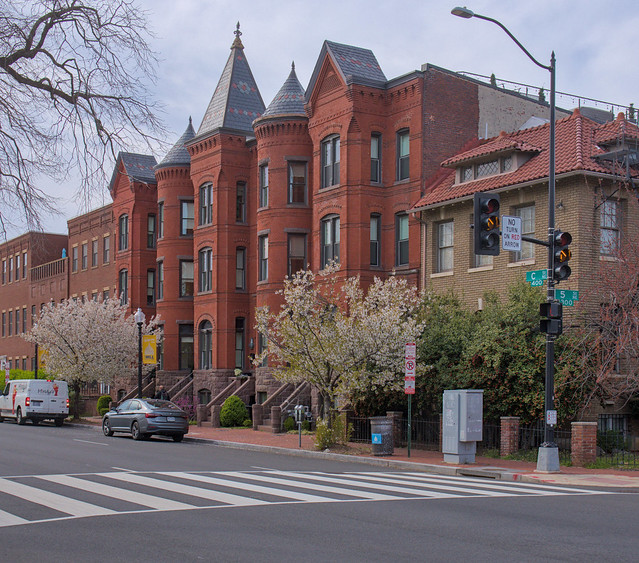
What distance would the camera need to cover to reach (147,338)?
119ft

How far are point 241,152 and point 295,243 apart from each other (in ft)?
21.2

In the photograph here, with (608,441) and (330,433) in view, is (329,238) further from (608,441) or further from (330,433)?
(608,441)

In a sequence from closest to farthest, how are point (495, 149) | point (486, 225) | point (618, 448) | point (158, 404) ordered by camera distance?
point (486, 225)
point (618, 448)
point (495, 149)
point (158, 404)


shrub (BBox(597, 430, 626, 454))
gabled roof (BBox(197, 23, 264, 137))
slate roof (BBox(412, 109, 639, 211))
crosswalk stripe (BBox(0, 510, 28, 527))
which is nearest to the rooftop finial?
gabled roof (BBox(197, 23, 264, 137))

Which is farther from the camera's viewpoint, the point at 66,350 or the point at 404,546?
the point at 66,350

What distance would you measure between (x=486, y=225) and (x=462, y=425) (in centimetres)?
Answer: 546

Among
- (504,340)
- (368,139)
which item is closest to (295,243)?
(368,139)

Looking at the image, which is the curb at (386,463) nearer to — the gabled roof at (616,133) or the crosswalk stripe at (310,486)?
the crosswalk stripe at (310,486)

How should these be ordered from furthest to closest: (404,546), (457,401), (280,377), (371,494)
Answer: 1. (280,377)
2. (457,401)
3. (371,494)
4. (404,546)

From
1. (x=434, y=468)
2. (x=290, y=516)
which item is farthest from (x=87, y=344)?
(x=290, y=516)

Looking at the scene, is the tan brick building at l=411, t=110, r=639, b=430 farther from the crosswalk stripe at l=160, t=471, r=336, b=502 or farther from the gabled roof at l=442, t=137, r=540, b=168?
the crosswalk stripe at l=160, t=471, r=336, b=502

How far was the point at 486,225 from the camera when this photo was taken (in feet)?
56.2

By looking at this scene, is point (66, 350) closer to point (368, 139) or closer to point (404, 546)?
point (368, 139)

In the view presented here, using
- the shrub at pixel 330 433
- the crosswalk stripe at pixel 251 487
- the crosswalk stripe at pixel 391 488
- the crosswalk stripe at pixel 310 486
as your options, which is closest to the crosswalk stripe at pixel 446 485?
the crosswalk stripe at pixel 391 488
